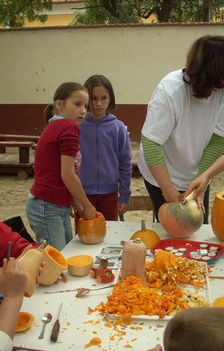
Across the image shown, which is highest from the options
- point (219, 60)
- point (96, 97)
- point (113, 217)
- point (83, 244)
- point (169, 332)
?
point (219, 60)

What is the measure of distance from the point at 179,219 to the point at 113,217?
41.0 inches

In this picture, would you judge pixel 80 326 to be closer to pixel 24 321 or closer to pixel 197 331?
pixel 24 321

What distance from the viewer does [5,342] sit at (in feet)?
3.62

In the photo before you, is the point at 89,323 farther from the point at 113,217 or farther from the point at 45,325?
the point at 113,217

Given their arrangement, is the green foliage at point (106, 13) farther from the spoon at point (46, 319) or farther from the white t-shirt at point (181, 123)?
the spoon at point (46, 319)

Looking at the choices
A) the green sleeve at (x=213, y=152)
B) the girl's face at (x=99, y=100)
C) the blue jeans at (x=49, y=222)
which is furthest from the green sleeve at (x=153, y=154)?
the girl's face at (x=99, y=100)

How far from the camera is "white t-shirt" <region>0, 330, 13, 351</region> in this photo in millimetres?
1090

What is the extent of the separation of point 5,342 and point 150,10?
10377mm

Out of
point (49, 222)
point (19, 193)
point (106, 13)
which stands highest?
point (106, 13)

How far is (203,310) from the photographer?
894 millimetres

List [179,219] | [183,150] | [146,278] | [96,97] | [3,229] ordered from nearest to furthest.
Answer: [146,278]
[3,229]
[179,219]
[183,150]
[96,97]

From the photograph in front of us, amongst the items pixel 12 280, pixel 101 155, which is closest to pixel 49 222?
pixel 101 155

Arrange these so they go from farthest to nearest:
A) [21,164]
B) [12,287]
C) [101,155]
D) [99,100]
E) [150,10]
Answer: [150,10], [21,164], [101,155], [99,100], [12,287]

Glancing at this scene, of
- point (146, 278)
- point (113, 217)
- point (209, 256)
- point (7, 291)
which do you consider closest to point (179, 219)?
point (209, 256)
